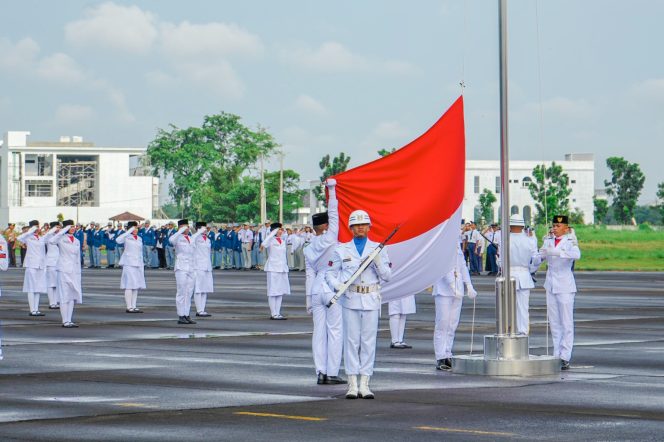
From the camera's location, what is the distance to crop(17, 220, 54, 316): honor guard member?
2745 cm

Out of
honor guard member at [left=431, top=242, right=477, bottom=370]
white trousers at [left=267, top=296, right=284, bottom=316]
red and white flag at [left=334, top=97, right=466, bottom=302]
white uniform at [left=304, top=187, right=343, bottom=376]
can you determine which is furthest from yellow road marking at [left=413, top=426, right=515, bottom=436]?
white trousers at [left=267, top=296, right=284, bottom=316]

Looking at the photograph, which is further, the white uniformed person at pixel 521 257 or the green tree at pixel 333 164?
the green tree at pixel 333 164

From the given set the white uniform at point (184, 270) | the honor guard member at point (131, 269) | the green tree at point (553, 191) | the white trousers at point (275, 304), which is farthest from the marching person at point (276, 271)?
the green tree at point (553, 191)

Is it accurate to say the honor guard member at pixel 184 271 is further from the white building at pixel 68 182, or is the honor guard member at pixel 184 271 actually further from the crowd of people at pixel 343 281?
the white building at pixel 68 182

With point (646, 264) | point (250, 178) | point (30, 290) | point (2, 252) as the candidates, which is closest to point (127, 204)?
point (250, 178)

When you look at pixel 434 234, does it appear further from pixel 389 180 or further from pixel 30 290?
pixel 30 290

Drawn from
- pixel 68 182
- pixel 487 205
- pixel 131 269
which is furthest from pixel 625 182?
pixel 131 269

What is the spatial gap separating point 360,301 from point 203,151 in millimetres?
110409

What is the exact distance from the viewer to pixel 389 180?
15.6 m

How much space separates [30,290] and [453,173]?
46.1 feet

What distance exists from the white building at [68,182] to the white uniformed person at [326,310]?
110 metres

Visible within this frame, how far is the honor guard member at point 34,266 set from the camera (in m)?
27.5

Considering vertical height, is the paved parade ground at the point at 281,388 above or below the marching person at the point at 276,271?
below

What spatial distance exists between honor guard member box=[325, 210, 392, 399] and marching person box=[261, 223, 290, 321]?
490 inches
